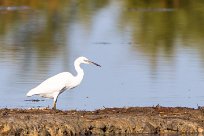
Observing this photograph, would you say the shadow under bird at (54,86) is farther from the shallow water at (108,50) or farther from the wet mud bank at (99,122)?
the wet mud bank at (99,122)

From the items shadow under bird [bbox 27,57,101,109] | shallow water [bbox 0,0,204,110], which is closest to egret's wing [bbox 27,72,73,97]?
shadow under bird [bbox 27,57,101,109]

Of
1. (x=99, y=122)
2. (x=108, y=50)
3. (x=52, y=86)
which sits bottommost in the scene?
(x=99, y=122)

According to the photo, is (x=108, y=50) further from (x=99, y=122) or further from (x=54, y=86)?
(x=99, y=122)

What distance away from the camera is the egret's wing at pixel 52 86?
49.8ft

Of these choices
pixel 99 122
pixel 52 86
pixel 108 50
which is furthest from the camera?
pixel 108 50

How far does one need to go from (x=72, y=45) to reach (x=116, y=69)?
5685 mm

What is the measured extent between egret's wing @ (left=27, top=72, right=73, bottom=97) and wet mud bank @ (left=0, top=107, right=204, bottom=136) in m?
0.93

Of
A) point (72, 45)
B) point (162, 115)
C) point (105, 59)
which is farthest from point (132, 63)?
point (162, 115)

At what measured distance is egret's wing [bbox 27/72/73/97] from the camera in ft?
49.8

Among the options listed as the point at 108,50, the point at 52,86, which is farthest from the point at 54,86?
the point at 108,50

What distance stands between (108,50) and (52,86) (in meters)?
10.2

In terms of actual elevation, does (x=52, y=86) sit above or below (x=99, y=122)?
above

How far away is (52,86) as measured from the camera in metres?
15.2

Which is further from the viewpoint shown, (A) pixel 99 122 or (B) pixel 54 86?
(B) pixel 54 86
